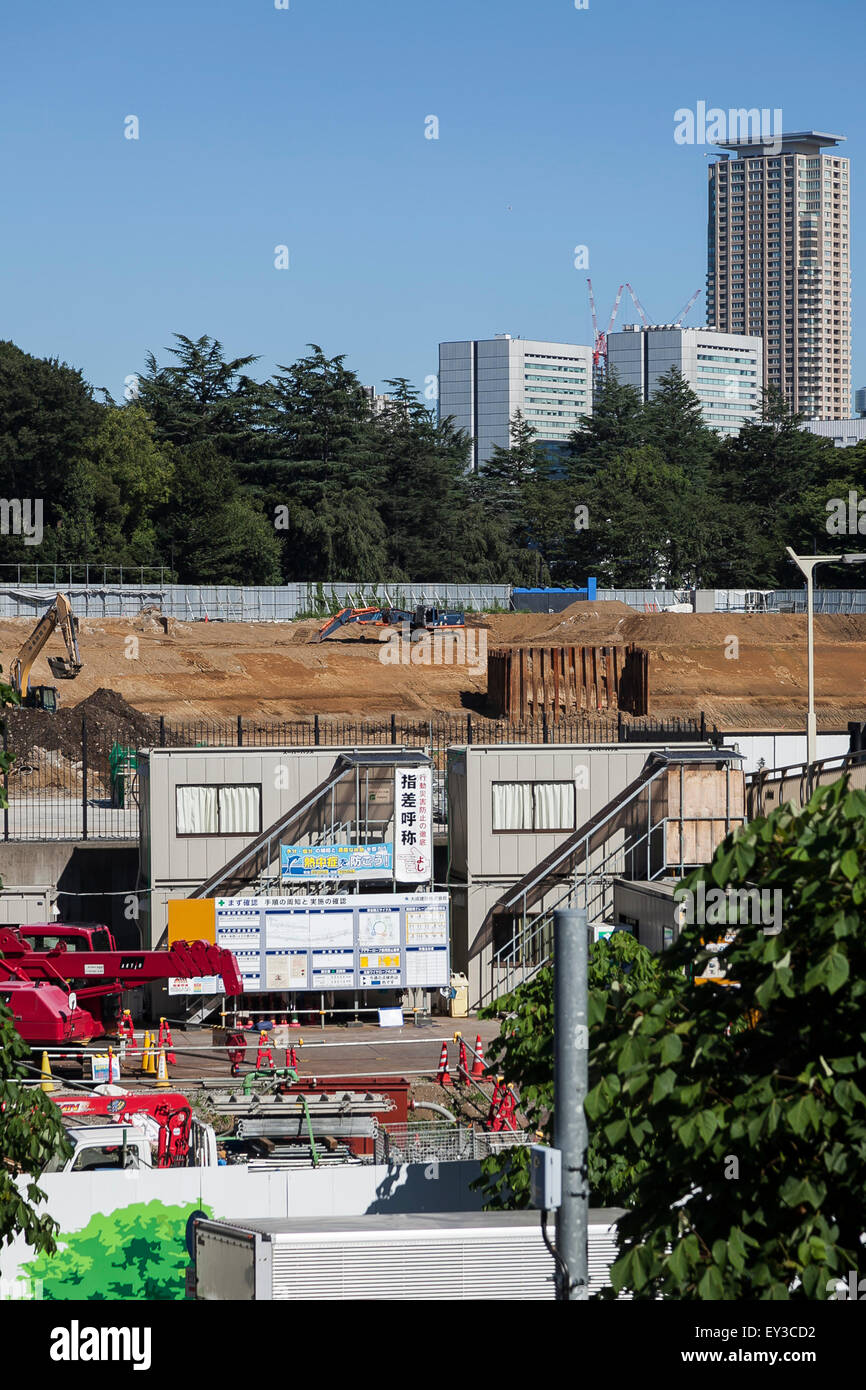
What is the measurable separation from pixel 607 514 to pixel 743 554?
10180mm

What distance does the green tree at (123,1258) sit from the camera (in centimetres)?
1312

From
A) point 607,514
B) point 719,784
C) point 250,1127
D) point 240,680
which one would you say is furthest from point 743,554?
point 250,1127

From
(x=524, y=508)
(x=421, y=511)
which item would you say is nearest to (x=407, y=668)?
(x=421, y=511)

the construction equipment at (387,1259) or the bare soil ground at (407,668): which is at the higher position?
the bare soil ground at (407,668)

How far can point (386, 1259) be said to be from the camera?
32.9ft

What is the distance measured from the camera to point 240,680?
228 feet

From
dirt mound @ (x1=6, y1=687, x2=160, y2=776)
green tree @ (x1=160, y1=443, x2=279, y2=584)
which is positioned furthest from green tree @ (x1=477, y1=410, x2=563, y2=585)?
dirt mound @ (x1=6, y1=687, x2=160, y2=776)

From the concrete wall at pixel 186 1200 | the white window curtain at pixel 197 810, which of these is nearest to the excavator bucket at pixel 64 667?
the white window curtain at pixel 197 810

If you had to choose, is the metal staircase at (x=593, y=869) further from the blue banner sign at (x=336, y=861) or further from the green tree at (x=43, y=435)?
the green tree at (x=43, y=435)

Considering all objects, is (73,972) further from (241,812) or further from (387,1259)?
(387,1259)

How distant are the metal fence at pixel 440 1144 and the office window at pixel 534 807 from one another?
11.2 metres

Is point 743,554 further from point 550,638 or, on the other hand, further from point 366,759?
point 366,759

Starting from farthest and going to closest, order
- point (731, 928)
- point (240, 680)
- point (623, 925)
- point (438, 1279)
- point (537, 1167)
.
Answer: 1. point (240, 680)
2. point (623, 925)
3. point (438, 1279)
4. point (731, 928)
5. point (537, 1167)

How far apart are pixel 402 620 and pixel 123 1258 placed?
207 feet
